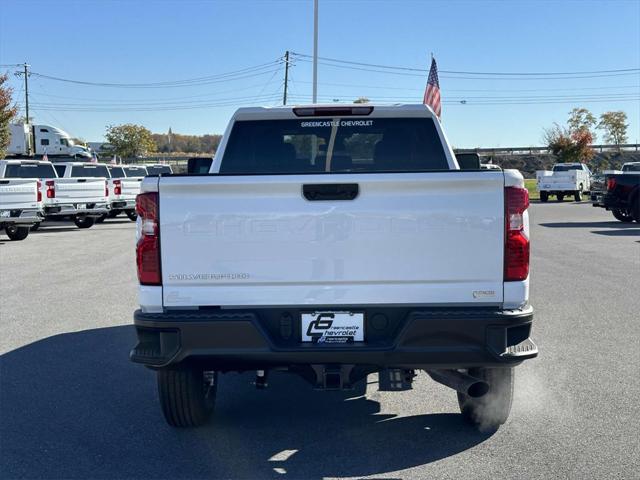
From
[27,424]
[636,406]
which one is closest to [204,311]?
[27,424]

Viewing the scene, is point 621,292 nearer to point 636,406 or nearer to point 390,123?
point 636,406

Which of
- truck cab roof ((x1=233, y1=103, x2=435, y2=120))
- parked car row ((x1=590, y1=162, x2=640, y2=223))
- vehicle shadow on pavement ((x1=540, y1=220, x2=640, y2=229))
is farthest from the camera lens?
parked car row ((x1=590, y1=162, x2=640, y2=223))

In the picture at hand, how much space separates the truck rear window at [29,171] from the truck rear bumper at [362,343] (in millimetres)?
18375

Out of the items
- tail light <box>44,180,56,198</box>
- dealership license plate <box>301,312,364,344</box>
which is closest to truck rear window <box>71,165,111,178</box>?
tail light <box>44,180,56,198</box>

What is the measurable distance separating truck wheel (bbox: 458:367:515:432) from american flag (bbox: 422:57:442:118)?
19.2m

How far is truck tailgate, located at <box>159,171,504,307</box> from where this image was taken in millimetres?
3891

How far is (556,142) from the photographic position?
200 ft

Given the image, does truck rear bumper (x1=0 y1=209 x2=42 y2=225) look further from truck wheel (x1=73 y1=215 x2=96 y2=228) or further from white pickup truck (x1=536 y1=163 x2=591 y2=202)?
white pickup truck (x1=536 y1=163 x2=591 y2=202)

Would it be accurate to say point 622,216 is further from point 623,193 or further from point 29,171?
point 29,171

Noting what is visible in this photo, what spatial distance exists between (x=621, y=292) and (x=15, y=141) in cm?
4153

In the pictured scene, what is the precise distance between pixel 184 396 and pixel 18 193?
15.5 metres

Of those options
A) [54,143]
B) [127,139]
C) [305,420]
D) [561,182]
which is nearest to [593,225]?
[561,182]

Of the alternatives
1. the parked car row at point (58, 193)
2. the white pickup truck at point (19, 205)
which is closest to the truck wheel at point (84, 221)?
the parked car row at point (58, 193)

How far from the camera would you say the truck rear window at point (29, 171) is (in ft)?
67.9
